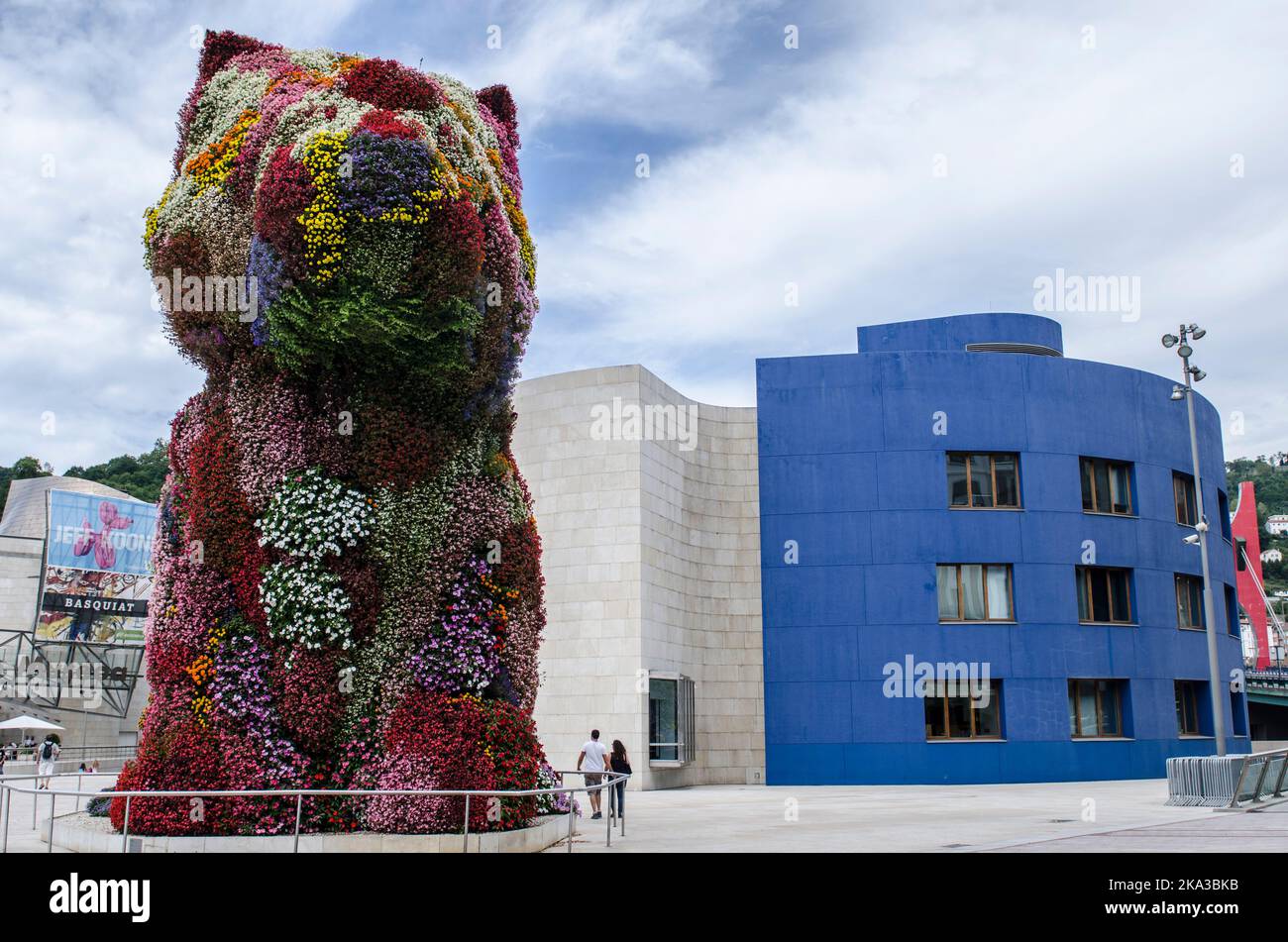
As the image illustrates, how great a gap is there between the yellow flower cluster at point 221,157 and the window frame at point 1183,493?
30.3 m

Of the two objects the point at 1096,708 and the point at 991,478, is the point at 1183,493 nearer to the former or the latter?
the point at 991,478

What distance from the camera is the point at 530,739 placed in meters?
13.8

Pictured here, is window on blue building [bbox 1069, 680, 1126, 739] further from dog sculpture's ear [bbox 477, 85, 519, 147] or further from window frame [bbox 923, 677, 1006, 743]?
dog sculpture's ear [bbox 477, 85, 519, 147]

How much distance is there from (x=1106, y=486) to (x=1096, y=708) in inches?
257

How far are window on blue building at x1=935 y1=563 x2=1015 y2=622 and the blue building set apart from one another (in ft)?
0.18

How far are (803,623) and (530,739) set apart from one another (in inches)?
743

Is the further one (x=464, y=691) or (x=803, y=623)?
(x=803, y=623)

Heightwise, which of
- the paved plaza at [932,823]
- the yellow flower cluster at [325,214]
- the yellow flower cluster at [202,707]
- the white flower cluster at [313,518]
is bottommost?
the paved plaza at [932,823]

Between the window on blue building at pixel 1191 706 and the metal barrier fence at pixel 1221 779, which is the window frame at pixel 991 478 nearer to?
the window on blue building at pixel 1191 706

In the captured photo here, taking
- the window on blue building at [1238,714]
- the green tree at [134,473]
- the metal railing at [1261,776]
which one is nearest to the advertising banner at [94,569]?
the green tree at [134,473]

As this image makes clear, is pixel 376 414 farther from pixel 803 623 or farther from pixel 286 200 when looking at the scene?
pixel 803 623

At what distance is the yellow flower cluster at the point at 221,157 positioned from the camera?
13.5m
